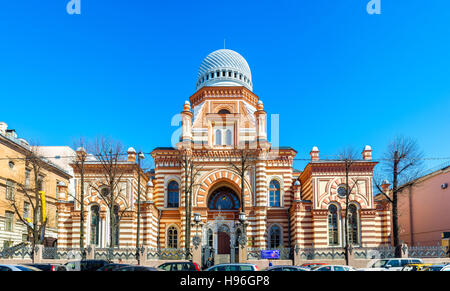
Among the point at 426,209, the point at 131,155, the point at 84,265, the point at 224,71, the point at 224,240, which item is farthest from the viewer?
the point at 224,71

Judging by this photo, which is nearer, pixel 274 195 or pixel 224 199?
pixel 274 195

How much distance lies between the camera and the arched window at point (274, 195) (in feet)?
143

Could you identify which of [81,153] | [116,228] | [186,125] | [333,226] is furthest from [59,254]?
[333,226]

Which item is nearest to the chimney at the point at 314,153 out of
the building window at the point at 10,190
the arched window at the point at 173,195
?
the arched window at the point at 173,195

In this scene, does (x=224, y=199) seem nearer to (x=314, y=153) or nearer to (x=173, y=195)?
(x=173, y=195)

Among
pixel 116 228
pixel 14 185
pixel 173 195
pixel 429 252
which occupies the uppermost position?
pixel 14 185

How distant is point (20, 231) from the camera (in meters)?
45.3

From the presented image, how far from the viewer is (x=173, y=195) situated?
146 feet

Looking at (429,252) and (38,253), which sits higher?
(429,252)

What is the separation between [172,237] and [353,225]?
17.2 m

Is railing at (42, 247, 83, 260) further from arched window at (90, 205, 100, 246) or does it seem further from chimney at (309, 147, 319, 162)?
chimney at (309, 147, 319, 162)

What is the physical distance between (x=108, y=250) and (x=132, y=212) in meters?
6.77

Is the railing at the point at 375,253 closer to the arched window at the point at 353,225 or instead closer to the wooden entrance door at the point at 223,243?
the arched window at the point at 353,225
